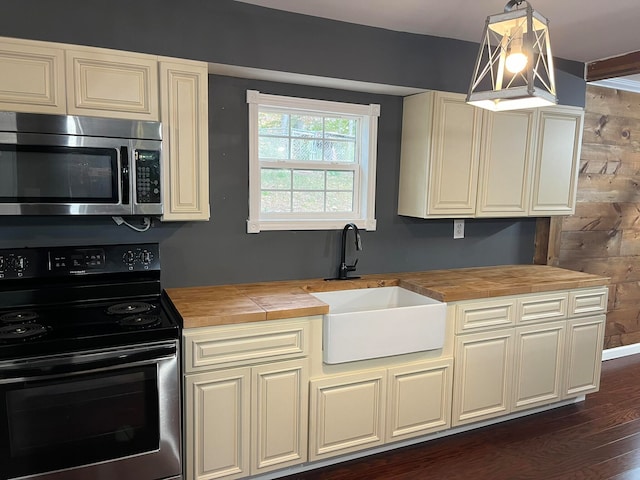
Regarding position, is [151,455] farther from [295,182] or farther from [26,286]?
[295,182]

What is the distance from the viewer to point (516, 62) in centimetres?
180

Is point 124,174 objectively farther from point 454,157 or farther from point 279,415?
point 454,157

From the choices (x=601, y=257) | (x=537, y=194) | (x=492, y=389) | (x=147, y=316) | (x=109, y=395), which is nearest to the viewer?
(x=109, y=395)

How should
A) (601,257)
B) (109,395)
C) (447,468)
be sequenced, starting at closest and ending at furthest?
(109,395)
(447,468)
(601,257)

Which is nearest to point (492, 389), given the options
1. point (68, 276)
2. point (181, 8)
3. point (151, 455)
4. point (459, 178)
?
point (459, 178)

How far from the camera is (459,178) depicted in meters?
3.01

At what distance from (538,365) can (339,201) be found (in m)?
1.63

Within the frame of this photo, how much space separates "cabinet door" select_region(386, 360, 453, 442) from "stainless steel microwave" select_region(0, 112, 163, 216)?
153 centimetres

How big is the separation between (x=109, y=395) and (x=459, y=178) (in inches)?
89.7

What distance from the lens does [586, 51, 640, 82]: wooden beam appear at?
10.7ft

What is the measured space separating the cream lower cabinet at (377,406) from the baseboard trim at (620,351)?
89.7 inches

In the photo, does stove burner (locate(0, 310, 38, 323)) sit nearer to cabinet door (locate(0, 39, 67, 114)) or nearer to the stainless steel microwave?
the stainless steel microwave

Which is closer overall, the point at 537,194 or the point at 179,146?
the point at 179,146

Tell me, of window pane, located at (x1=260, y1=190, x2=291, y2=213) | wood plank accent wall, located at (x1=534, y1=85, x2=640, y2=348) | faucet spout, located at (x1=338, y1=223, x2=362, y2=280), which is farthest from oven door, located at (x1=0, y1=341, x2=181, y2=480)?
wood plank accent wall, located at (x1=534, y1=85, x2=640, y2=348)
